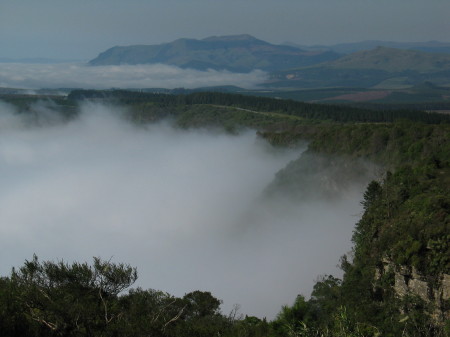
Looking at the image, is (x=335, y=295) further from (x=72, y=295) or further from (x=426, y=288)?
(x=72, y=295)

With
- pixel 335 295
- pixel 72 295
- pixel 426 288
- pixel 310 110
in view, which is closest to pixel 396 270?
pixel 426 288

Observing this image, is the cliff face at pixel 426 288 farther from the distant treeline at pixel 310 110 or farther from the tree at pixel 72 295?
the distant treeline at pixel 310 110

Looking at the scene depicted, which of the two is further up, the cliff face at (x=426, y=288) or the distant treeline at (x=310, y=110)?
the distant treeline at (x=310, y=110)

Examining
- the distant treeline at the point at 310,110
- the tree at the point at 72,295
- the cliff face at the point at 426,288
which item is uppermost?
the distant treeline at the point at 310,110

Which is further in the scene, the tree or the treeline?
the treeline

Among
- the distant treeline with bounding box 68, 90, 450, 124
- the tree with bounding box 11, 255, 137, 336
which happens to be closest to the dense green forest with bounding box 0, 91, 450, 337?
the tree with bounding box 11, 255, 137, 336

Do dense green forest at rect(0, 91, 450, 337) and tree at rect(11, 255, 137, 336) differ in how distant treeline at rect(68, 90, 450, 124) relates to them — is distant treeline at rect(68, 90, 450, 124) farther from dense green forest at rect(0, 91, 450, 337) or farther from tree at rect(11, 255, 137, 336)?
tree at rect(11, 255, 137, 336)

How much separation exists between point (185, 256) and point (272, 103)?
324 feet

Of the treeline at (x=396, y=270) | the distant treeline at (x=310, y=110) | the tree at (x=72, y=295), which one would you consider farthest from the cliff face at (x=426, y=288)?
the distant treeline at (x=310, y=110)

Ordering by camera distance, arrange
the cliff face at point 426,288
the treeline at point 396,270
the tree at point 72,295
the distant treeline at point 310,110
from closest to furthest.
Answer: the tree at point 72,295, the treeline at point 396,270, the cliff face at point 426,288, the distant treeline at point 310,110

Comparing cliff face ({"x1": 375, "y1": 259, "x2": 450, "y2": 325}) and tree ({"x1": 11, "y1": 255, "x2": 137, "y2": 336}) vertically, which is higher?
tree ({"x1": 11, "y1": 255, "x2": 137, "y2": 336})

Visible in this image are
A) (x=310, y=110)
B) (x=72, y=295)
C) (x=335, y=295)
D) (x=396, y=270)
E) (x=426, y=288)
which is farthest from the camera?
(x=310, y=110)

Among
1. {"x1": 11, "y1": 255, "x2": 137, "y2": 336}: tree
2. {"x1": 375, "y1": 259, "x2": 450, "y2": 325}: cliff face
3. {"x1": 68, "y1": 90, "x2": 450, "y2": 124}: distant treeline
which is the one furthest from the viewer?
{"x1": 68, "y1": 90, "x2": 450, "y2": 124}: distant treeline

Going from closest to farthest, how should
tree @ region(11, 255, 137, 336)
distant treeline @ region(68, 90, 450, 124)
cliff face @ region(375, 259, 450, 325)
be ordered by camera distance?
tree @ region(11, 255, 137, 336) → cliff face @ region(375, 259, 450, 325) → distant treeline @ region(68, 90, 450, 124)
